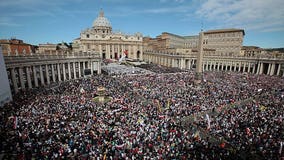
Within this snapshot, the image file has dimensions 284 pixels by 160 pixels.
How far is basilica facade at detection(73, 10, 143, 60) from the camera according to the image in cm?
9012

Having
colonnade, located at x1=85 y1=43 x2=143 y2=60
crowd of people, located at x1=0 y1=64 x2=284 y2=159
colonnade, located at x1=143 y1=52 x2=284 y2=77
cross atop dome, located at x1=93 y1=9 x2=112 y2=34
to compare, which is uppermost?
cross atop dome, located at x1=93 y1=9 x2=112 y2=34

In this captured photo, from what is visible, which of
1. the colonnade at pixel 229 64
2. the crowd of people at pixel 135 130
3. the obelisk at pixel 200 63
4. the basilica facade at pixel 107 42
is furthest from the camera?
the basilica facade at pixel 107 42

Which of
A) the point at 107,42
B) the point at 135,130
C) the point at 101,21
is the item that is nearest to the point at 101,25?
the point at 101,21

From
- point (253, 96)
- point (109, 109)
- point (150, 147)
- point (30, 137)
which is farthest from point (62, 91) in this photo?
point (253, 96)

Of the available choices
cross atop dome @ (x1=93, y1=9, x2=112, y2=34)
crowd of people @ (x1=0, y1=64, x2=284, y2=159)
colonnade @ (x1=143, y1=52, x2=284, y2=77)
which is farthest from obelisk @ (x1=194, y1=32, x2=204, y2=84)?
cross atop dome @ (x1=93, y1=9, x2=112, y2=34)

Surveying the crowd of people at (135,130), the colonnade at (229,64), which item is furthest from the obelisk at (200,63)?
the colonnade at (229,64)

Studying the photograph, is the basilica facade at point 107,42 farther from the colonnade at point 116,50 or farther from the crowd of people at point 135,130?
the crowd of people at point 135,130

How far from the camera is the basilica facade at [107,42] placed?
9012 centimetres

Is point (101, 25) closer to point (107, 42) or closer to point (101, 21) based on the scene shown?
point (101, 21)

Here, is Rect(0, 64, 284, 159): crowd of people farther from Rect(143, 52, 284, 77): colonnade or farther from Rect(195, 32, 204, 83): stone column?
Rect(143, 52, 284, 77): colonnade

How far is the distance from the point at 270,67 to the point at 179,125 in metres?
56.2

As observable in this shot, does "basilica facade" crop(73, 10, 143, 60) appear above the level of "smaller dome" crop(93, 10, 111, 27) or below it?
below

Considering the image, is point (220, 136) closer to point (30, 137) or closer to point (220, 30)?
point (30, 137)

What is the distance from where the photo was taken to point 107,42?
9481 centimetres
